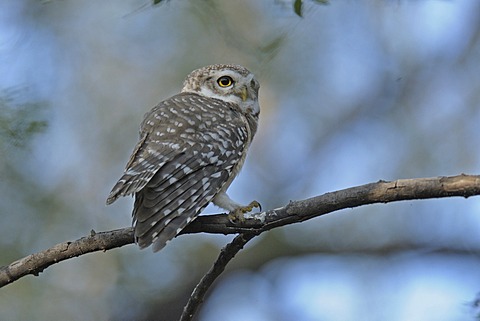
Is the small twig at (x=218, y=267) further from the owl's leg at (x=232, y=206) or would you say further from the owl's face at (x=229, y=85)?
the owl's face at (x=229, y=85)

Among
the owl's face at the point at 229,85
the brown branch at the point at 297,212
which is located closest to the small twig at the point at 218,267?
the brown branch at the point at 297,212

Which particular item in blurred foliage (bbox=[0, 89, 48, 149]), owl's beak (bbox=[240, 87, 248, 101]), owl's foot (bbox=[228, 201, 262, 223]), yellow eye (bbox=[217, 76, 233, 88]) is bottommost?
owl's foot (bbox=[228, 201, 262, 223])

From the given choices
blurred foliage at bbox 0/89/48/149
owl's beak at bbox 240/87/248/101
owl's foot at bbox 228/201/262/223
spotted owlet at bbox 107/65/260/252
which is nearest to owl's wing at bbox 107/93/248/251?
spotted owlet at bbox 107/65/260/252

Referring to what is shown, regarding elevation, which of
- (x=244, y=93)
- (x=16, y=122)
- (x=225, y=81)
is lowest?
(x=16, y=122)

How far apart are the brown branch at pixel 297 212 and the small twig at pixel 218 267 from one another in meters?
0.04

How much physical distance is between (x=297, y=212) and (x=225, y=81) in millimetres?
1947

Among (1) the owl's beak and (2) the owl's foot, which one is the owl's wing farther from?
(1) the owl's beak

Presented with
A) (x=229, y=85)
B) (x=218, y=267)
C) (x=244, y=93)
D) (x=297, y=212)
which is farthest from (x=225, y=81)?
(x=297, y=212)

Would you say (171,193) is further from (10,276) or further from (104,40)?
(104,40)

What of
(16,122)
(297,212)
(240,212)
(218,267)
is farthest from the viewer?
(16,122)

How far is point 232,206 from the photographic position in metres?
3.88

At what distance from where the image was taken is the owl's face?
15.7ft

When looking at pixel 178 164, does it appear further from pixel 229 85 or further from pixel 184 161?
pixel 229 85

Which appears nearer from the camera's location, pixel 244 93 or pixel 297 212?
pixel 297 212
